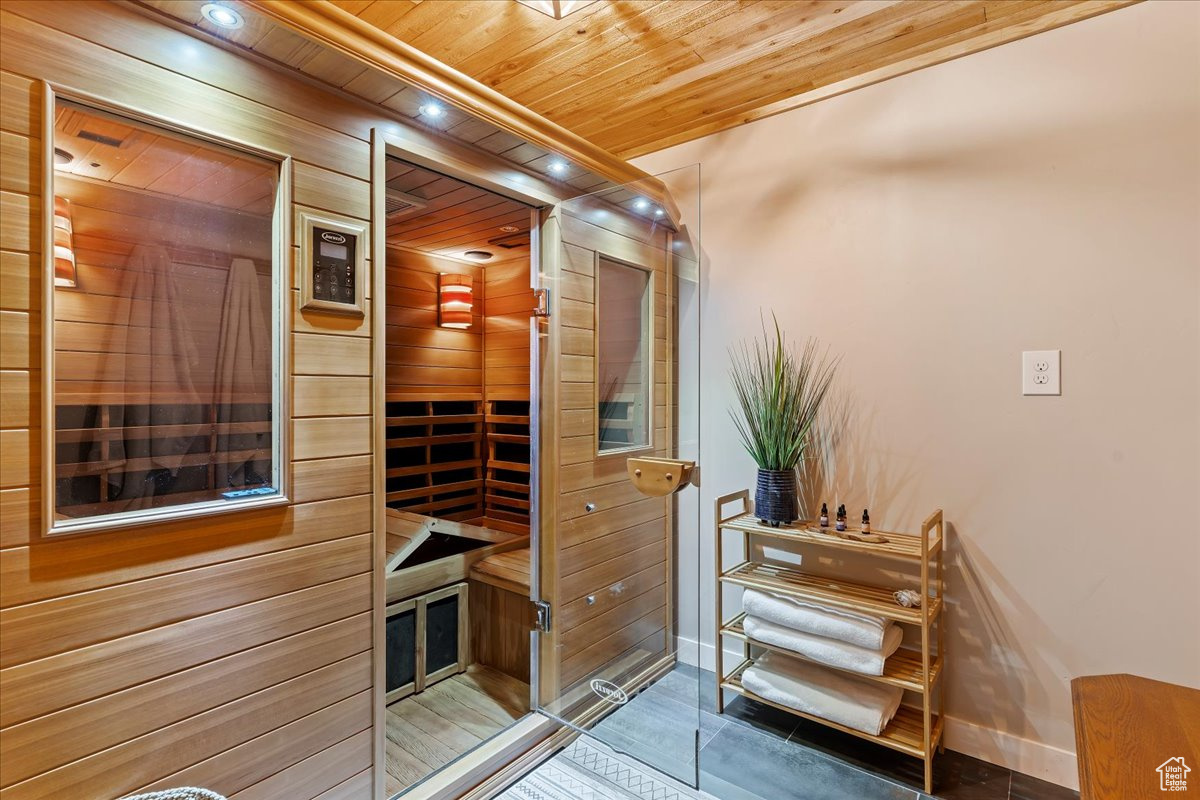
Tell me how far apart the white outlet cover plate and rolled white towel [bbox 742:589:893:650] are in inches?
35.6

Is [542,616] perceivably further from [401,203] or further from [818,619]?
[401,203]

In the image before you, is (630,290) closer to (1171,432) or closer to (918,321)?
(918,321)

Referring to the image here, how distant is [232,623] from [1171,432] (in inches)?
102

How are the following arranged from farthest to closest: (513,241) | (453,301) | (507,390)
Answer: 1. (507,390)
2. (453,301)
3. (513,241)

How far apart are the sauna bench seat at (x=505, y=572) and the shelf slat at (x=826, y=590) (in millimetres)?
844

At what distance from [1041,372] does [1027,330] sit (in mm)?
143

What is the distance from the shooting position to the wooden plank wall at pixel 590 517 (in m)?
2.15

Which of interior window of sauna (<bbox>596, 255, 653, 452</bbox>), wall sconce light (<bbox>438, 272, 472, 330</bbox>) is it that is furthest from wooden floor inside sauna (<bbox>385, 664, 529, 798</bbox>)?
wall sconce light (<bbox>438, 272, 472, 330</bbox>)

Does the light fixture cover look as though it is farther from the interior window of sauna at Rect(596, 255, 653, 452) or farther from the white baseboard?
the white baseboard

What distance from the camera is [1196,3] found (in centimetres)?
160

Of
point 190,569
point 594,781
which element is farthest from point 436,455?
point 190,569

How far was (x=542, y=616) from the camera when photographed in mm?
2182

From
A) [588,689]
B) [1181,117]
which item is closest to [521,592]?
[588,689]

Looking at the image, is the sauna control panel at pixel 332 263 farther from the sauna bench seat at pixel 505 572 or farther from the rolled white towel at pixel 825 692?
the rolled white towel at pixel 825 692
